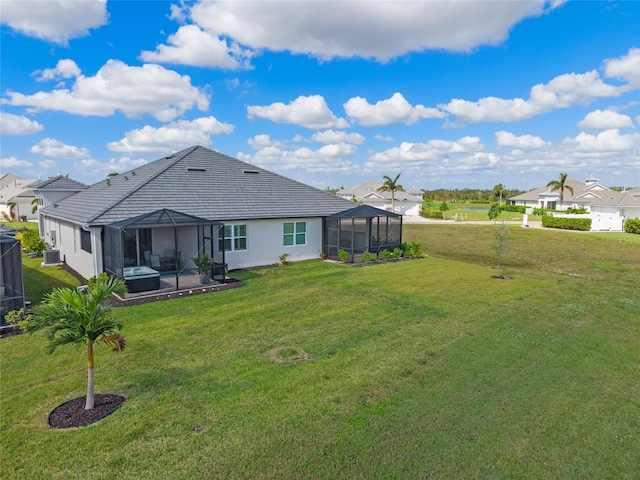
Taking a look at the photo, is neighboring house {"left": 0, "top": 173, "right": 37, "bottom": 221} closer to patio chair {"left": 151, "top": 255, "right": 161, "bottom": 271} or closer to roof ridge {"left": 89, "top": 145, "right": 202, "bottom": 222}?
roof ridge {"left": 89, "top": 145, "right": 202, "bottom": 222}

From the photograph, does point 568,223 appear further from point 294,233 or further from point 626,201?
point 294,233

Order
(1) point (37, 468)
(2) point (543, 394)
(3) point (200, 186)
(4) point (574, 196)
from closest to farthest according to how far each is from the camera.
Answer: (1) point (37, 468), (2) point (543, 394), (3) point (200, 186), (4) point (574, 196)

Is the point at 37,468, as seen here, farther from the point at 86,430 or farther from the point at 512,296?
the point at 512,296

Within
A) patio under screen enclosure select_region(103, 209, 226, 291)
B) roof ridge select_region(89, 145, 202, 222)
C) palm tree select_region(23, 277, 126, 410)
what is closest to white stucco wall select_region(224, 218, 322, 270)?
patio under screen enclosure select_region(103, 209, 226, 291)

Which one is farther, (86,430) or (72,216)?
(72,216)

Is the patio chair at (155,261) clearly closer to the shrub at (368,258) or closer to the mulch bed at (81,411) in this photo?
the shrub at (368,258)

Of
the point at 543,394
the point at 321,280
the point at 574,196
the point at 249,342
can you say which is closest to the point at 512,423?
the point at 543,394
